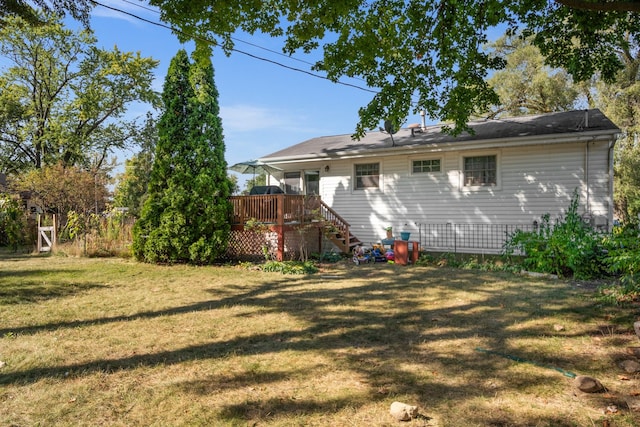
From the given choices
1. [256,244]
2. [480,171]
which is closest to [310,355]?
[256,244]

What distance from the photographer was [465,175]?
12.6 m

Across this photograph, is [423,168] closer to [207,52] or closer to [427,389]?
[207,52]

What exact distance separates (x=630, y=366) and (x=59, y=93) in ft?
115

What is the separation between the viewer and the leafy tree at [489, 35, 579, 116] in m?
24.4

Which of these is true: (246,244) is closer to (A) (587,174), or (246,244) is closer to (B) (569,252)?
(B) (569,252)

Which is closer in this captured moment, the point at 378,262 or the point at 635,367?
the point at 635,367

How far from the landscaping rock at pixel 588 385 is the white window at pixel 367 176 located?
439 inches

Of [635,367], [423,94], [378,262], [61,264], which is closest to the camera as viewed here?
[635,367]

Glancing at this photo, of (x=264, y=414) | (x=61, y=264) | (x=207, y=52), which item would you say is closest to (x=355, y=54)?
(x=207, y=52)

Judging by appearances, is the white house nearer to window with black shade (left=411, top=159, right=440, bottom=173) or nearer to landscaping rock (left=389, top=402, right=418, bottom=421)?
window with black shade (left=411, top=159, right=440, bottom=173)

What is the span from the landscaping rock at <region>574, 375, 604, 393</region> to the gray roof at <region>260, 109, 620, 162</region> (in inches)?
303

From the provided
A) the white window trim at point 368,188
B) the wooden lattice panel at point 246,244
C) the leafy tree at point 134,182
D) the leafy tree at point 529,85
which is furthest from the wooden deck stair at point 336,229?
the leafy tree at point 529,85

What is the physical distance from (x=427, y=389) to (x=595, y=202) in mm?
10409

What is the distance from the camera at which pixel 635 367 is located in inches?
137
